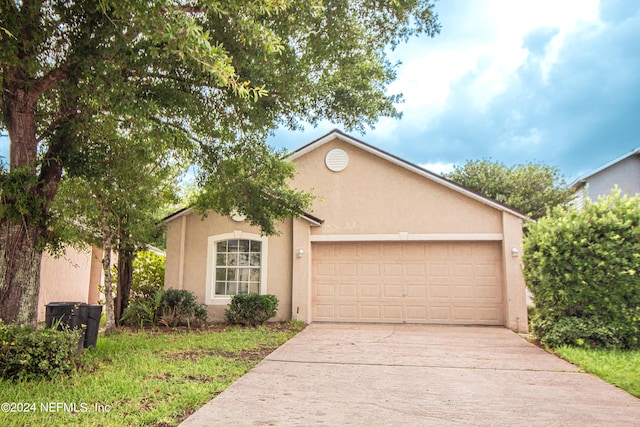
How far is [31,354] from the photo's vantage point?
213 inches

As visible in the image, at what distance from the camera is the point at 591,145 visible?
28500mm

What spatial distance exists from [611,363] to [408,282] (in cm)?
548

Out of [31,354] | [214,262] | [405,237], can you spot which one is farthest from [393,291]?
[31,354]

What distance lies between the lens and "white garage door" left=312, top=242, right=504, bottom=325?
11398 mm

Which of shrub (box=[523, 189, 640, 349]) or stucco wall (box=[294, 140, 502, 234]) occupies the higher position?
stucco wall (box=[294, 140, 502, 234])

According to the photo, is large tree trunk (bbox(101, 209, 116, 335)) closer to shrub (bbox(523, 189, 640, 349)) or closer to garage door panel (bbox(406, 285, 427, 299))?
garage door panel (bbox(406, 285, 427, 299))

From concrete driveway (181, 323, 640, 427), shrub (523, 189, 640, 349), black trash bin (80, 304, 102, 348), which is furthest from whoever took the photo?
shrub (523, 189, 640, 349)

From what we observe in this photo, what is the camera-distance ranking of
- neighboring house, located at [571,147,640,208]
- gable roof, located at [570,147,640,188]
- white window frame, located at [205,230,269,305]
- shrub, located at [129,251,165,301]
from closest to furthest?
1. white window frame, located at [205,230,269,305]
2. shrub, located at [129,251,165,301]
3. gable roof, located at [570,147,640,188]
4. neighboring house, located at [571,147,640,208]

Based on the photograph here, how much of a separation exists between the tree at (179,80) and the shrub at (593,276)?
169 inches

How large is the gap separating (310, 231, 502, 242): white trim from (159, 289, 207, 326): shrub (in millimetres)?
3630

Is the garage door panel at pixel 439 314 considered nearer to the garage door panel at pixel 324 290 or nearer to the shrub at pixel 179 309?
the garage door panel at pixel 324 290

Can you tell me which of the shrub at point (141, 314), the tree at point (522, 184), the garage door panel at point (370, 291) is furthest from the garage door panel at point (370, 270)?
the tree at point (522, 184)

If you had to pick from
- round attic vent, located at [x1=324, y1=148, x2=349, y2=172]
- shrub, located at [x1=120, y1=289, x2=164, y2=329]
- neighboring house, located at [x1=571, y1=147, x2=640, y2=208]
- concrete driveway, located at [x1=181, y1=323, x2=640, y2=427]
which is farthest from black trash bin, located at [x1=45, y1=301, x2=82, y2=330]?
neighboring house, located at [x1=571, y1=147, x2=640, y2=208]

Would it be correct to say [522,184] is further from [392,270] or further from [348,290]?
[348,290]
